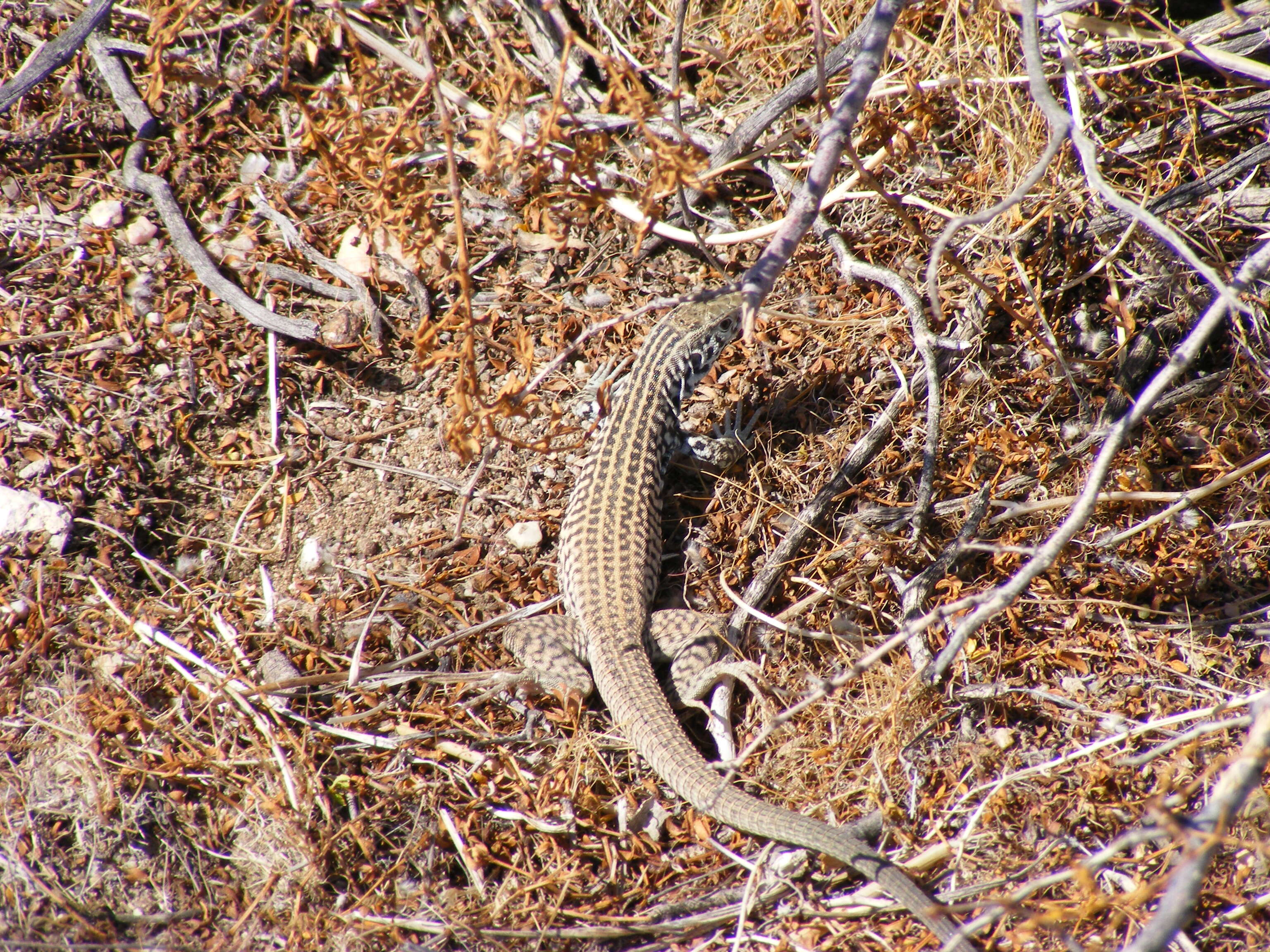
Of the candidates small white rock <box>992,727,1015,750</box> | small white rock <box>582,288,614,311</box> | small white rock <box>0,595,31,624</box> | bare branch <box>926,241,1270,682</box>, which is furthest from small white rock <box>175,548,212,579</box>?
small white rock <box>992,727,1015,750</box>

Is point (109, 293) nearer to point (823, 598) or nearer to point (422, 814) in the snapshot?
point (422, 814)

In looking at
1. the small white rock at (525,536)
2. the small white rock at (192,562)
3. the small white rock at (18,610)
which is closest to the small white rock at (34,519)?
the small white rock at (18,610)

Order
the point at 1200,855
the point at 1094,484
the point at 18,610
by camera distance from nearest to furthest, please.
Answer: the point at 1200,855 < the point at 1094,484 < the point at 18,610

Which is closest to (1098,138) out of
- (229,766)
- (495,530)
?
(495,530)

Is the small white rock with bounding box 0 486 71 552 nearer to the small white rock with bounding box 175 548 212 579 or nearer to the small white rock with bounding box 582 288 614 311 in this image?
the small white rock with bounding box 175 548 212 579

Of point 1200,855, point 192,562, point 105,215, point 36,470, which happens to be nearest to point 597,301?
point 192,562

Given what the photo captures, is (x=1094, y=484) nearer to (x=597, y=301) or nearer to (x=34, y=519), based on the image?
(x=597, y=301)
